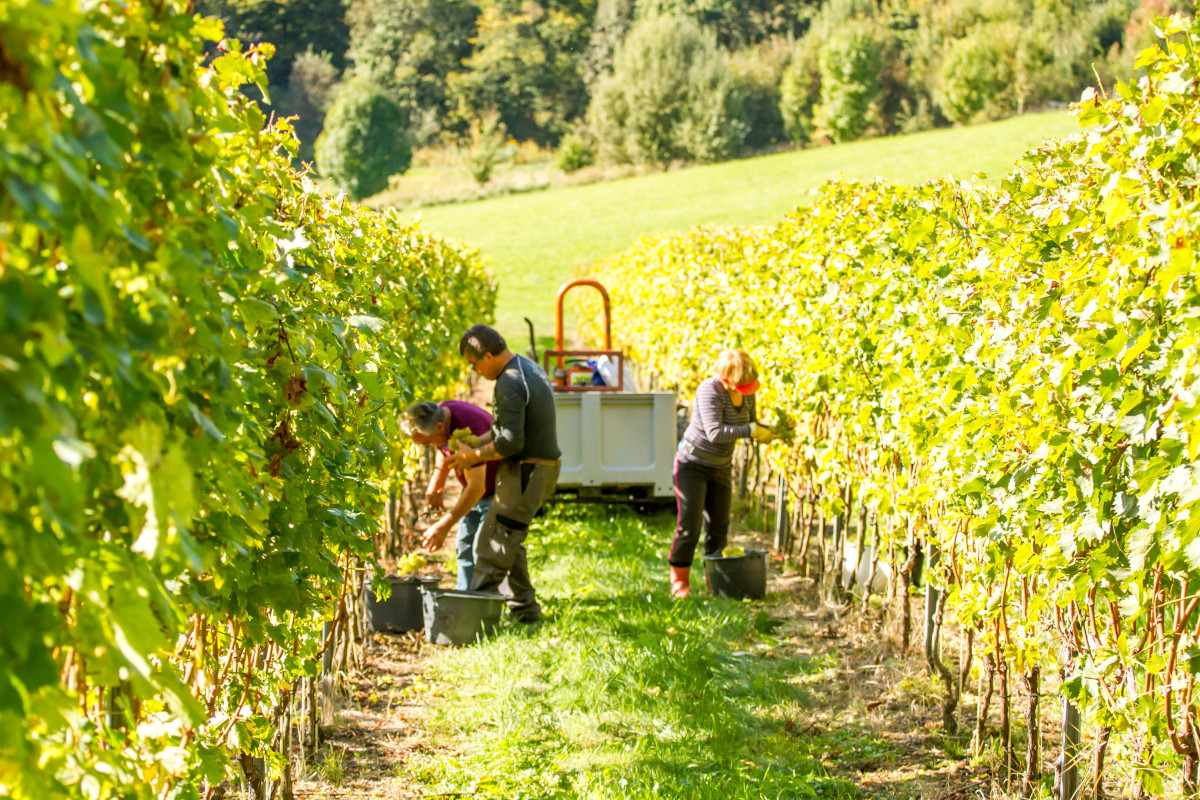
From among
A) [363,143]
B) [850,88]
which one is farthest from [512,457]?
[850,88]

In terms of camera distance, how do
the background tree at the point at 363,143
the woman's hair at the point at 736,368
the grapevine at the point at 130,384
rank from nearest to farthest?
the grapevine at the point at 130,384, the woman's hair at the point at 736,368, the background tree at the point at 363,143

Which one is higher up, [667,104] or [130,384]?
[667,104]

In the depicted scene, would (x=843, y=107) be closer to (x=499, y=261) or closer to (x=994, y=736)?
(x=499, y=261)

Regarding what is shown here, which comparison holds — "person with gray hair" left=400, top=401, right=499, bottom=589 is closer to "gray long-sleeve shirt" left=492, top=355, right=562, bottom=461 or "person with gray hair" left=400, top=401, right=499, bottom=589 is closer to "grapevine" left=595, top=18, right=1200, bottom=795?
"gray long-sleeve shirt" left=492, top=355, right=562, bottom=461

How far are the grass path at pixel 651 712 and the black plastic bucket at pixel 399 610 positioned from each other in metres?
0.09

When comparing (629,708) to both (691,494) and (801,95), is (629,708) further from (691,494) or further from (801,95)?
(801,95)

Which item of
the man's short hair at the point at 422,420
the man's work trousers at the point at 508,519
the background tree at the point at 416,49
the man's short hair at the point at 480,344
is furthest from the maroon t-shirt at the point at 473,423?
the background tree at the point at 416,49

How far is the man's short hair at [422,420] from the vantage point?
5340 mm

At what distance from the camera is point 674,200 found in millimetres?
44906

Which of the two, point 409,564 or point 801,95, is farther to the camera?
point 801,95

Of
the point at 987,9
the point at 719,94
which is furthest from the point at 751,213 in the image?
the point at 987,9

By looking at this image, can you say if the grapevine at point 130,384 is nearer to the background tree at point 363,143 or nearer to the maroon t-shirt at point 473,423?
the maroon t-shirt at point 473,423

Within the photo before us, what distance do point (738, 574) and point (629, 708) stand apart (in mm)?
1840

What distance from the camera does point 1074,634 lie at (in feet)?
10.9
